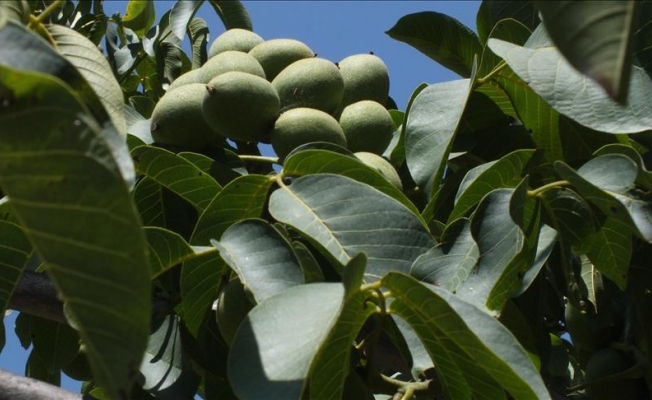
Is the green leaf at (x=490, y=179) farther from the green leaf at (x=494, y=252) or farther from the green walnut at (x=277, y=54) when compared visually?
the green walnut at (x=277, y=54)

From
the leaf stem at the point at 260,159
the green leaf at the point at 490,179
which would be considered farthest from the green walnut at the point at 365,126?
the green leaf at the point at 490,179

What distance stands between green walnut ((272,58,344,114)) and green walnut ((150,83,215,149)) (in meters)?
0.11

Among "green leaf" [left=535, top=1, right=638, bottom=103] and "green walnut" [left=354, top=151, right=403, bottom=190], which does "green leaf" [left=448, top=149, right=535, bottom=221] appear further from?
"green leaf" [left=535, top=1, right=638, bottom=103]

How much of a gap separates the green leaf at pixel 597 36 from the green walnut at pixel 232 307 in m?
0.61

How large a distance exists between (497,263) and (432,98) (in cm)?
32

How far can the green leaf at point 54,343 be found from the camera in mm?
1399

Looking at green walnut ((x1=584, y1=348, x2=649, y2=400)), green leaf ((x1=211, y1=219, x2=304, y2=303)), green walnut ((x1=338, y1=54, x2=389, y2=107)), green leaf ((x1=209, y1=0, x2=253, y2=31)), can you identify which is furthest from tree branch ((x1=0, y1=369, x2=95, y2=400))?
green leaf ((x1=209, y1=0, x2=253, y2=31))

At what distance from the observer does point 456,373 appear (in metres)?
1.06

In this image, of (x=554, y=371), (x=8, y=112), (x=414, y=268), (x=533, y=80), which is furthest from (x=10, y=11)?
(x=554, y=371)

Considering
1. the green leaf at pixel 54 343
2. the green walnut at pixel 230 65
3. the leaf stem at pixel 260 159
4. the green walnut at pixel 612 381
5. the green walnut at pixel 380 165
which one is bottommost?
the green leaf at pixel 54 343

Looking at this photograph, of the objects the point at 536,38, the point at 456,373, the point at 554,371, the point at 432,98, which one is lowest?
the point at 554,371

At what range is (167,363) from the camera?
1.35 metres

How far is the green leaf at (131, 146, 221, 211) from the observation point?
1264 mm

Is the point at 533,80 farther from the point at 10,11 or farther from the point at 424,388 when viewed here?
the point at 10,11
